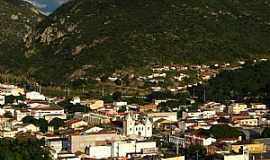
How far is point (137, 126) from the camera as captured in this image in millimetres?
43688

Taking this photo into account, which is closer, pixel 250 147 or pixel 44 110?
pixel 250 147

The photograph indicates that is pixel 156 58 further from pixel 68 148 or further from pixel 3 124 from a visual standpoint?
pixel 68 148

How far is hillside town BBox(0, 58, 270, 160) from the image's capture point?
125 ft

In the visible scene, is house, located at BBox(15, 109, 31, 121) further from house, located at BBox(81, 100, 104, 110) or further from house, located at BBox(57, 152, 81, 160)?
house, located at BBox(57, 152, 81, 160)

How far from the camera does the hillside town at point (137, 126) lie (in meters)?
38.2

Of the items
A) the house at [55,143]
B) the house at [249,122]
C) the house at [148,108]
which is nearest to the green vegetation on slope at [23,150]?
the house at [55,143]

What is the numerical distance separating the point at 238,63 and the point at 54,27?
86.0 ft

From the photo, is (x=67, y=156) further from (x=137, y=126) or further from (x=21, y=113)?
(x=21, y=113)

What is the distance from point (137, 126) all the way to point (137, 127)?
0.05 m

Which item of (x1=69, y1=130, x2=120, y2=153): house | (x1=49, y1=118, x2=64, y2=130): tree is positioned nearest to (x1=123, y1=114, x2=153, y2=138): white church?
(x1=69, y1=130, x2=120, y2=153): house

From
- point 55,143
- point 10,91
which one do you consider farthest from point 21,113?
point 55,143

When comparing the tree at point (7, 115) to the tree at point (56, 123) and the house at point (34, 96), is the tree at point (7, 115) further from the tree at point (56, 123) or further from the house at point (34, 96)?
the house at point (34, 96)

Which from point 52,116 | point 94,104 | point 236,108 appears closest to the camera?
point 52,116

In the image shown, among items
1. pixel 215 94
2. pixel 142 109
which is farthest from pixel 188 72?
pixel 142 109
